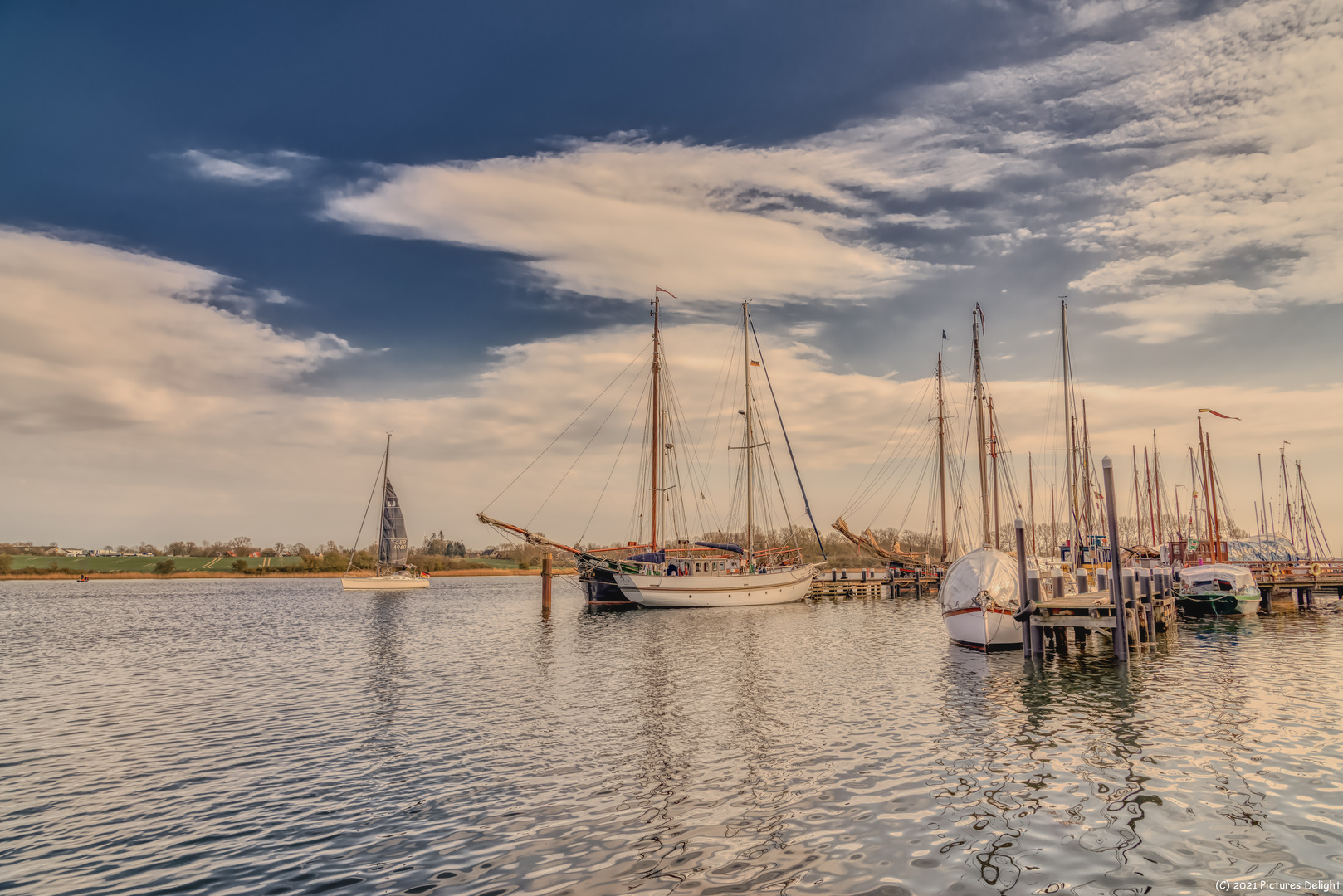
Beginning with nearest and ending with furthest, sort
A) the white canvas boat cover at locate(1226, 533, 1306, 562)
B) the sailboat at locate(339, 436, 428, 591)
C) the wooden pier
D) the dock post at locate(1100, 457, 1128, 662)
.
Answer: the dock post at locate(1100, 457, 1128, 662) → the wooden pier → the white canvas boat cover at locate(1226, 533, 1306, 562) → the sailboat at locate(339, 436, 428, 591)

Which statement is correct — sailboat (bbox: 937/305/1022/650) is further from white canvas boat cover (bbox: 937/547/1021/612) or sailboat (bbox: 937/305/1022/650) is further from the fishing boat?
the fishing boat

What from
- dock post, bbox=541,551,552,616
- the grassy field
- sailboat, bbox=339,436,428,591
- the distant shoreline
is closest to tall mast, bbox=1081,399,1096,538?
dock post, bbox=541,551,552,616

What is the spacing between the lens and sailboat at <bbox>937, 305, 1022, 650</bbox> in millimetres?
30281

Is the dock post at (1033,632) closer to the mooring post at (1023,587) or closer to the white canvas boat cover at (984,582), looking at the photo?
the mooring post at (1023,587)

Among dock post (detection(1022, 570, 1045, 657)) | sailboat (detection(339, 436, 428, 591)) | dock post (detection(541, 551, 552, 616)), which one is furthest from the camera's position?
sailboat (detection(339, 436, 428, 591))

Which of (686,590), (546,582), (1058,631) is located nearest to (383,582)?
(546,582)

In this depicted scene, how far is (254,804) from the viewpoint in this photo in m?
12.4

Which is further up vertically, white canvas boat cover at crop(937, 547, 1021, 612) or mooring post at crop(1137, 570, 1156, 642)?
white canvas boat cover at crop(937, 547, 1021, 612)

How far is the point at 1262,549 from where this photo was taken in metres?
Answer: 83.8

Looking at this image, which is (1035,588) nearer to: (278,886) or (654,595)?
(278,886)

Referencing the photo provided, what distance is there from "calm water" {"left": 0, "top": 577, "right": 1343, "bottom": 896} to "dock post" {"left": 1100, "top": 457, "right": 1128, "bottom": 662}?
→ 171cm

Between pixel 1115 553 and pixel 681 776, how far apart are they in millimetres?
19404

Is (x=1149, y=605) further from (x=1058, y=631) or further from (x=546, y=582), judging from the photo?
(x=546, y=582)

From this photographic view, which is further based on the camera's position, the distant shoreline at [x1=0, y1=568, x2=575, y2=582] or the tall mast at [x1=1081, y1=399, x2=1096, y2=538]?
the distant shoreline at [x1=0, y1=568, x2=575, y2=582]
